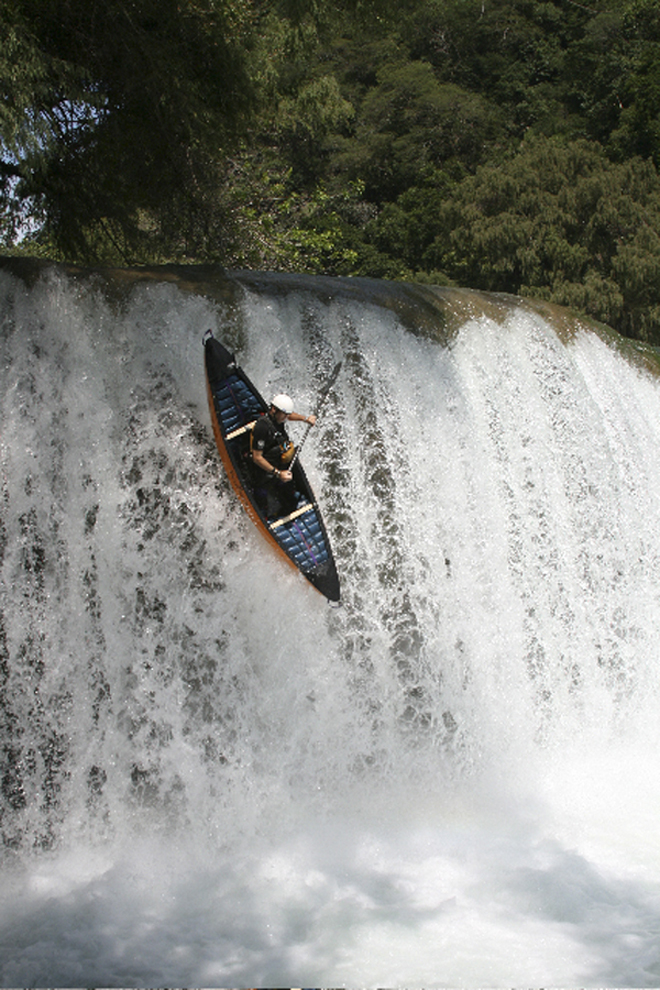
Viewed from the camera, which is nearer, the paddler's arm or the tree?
Answer: the paddler's arm

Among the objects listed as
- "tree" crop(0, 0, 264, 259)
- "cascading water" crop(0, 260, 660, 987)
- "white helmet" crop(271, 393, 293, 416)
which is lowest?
"cascading water" crop(0, 260, 660, 987)

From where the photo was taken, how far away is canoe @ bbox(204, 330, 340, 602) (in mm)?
6422

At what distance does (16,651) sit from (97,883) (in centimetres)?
151

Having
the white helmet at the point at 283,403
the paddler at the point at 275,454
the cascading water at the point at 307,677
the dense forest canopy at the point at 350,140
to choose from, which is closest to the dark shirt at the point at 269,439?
the paddler at the point at 275,454

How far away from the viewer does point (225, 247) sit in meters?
13.0

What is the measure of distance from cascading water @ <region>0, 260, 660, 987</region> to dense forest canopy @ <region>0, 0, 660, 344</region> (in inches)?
119

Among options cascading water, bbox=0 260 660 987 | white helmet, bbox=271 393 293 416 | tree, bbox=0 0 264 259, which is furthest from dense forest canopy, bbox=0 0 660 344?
white helmet, bbox=271 393 293 416

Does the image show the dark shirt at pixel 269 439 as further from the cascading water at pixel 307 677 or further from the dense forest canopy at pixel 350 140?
the dense forest canopy at pixel 350 140

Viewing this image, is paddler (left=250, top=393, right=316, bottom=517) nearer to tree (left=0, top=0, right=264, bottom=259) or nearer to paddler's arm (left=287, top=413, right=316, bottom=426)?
paddler's arm (left=287, top=413, right=316, bottom=426)

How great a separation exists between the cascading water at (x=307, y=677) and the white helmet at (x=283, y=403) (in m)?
0.64

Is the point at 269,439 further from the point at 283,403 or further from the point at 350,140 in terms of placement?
the point at 350,140

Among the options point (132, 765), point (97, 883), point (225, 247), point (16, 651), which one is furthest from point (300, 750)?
point (225, 247)

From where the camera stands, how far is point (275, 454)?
6379 millimetres

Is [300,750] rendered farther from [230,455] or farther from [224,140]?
[224,140]
